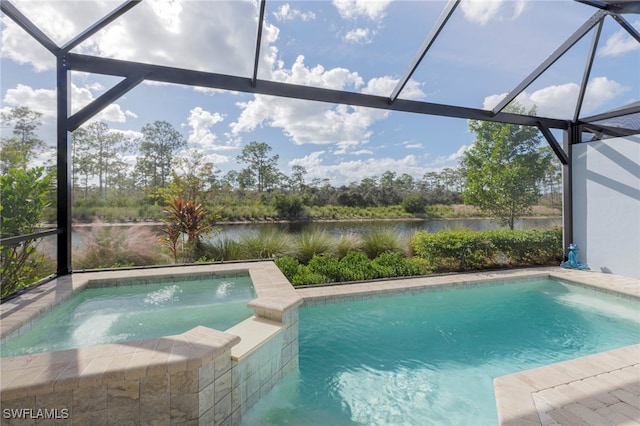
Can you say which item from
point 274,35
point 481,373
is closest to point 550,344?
point 481,373

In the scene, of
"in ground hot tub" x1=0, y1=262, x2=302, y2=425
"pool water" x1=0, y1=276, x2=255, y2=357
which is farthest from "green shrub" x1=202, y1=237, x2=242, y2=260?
"in ground hot tub" x1=0, y1=262, x2=302, y2=425

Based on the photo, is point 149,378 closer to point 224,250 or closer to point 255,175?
point 224,250

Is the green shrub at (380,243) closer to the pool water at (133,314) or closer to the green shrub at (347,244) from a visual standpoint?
the green shrub at (347,244)

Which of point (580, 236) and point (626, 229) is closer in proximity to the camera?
point (626, 229)

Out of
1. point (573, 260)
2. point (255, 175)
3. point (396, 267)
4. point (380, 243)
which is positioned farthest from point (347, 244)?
point (255, 175)

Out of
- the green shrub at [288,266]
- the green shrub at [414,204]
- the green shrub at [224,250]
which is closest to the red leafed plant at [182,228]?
the green shrub at [224,250]

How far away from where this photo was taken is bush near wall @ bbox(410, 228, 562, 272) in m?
6.62

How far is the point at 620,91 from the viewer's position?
6.26 metres

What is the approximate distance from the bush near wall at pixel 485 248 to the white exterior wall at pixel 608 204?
0.64 m

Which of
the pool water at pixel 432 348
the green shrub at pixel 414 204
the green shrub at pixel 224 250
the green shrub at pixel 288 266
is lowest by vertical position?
the pool water at pixel 432 348

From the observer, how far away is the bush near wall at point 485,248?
6.62 meters

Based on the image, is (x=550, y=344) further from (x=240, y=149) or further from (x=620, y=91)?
(x=240, y=149)

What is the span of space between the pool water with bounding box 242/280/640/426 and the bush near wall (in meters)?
1.15

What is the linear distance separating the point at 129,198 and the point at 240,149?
735cm
